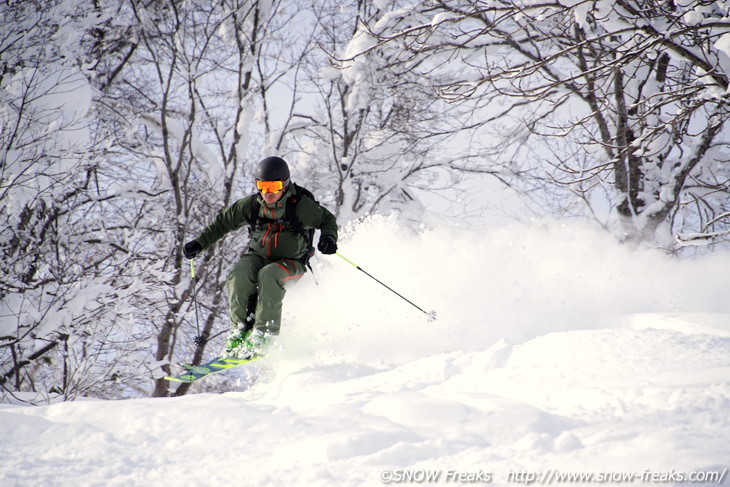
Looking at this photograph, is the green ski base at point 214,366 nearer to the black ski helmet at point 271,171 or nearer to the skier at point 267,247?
the skier at point 267,247

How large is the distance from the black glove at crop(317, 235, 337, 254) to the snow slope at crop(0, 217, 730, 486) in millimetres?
1074

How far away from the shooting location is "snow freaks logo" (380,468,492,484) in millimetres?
1922

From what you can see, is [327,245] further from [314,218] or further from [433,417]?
[433,417]

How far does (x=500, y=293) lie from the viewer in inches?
232

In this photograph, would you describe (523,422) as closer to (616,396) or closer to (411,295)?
(616,396)

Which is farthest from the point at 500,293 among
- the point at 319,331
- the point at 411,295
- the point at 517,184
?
the point at 517,184

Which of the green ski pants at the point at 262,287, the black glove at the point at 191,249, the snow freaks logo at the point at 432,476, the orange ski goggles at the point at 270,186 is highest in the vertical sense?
the orange ski goggles at the point at 270,186

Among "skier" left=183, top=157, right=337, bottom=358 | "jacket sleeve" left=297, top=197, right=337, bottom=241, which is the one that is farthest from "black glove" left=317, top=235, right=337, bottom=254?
"jacket sleeve" left=297, top=197, right=337, bottom=241

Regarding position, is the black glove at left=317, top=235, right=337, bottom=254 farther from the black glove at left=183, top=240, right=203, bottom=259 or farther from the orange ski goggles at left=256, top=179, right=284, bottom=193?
the black glove at left=183, top=240, right=203, bottom=259

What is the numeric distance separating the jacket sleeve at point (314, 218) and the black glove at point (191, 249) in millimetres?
1076

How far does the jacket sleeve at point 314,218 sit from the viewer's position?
5.05 m

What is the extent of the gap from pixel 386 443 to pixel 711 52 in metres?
5.40

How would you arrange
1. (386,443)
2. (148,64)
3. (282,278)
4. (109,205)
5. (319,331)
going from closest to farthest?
(386,443) → (282,278) → (319,331) → (109,205) → (148,64)

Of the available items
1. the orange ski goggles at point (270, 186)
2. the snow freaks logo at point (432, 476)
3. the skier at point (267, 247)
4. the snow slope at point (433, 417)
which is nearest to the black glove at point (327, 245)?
the skier at point (267, 247)
